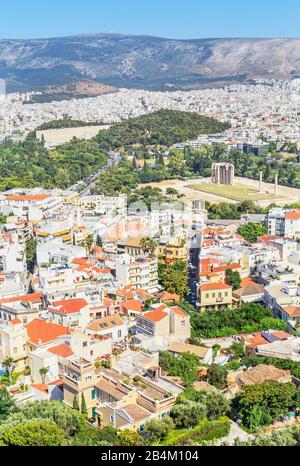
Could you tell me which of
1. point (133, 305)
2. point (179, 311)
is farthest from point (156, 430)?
point (133, 305)

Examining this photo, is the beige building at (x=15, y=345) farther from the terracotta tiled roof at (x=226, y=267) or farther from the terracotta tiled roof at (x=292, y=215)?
the terracotta tiled roof at (x=292, y=215)

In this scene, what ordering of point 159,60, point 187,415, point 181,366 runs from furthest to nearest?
point 159,60 → point 181,366 → point 187,415

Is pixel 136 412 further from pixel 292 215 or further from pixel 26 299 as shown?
pixel 292 215

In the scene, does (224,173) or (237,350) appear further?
(224,173)

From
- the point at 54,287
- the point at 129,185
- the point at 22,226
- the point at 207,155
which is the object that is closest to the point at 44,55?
the point at 207,155

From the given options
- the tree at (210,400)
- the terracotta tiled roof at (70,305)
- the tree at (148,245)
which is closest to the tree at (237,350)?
the tree at (210,400)

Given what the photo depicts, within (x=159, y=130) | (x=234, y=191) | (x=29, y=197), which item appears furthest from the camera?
(x=159, y=130)
